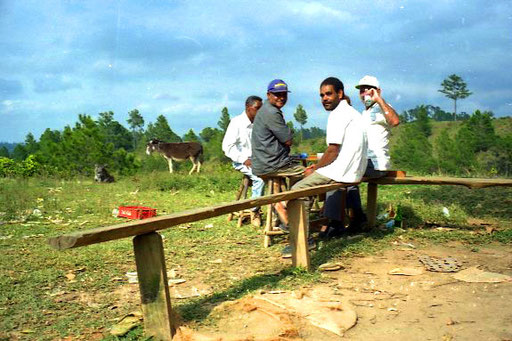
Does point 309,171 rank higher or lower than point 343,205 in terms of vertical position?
higher

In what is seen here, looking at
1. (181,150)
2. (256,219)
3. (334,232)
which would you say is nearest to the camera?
(334,232)

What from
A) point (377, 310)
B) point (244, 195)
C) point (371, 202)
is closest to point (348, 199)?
point (371, 202)

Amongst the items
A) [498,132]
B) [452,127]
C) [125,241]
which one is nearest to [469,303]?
[125,241]

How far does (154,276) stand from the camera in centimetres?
318

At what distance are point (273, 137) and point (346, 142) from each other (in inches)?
36.5

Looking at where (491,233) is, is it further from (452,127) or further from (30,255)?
(452,127)

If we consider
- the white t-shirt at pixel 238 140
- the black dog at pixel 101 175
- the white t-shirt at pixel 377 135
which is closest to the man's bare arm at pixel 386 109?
the white t-shirt at pixel 377 135

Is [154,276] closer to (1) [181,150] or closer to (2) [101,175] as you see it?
(2) [101,175]

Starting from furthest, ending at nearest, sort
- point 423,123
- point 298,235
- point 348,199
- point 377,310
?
point 423,123
point 348,199
point 298,235
point 377,310

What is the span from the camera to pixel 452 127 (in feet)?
189

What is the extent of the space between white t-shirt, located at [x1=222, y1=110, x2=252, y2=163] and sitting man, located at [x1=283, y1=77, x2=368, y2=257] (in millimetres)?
2325

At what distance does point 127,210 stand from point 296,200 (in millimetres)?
4277

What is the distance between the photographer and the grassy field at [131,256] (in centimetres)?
373

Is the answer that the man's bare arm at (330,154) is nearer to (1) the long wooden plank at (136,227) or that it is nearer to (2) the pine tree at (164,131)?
(1) the long wooden plank at (136,227)
